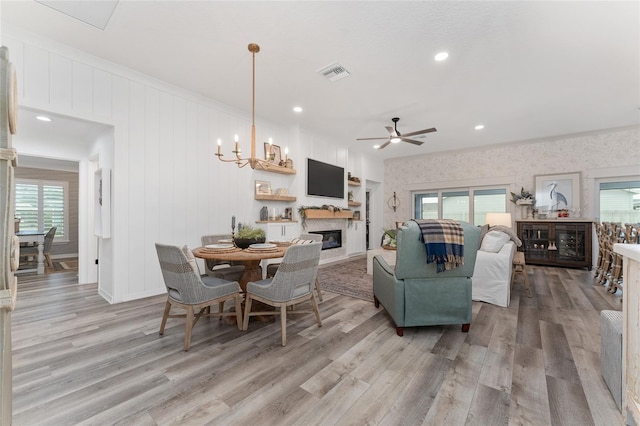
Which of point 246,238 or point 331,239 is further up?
point 246,238

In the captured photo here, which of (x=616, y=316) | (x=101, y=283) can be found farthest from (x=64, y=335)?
(x=616, y=316)

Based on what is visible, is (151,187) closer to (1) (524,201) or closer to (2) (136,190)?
(2) (136,190)

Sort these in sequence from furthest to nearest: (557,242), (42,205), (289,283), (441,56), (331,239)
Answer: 1. (42,205)
2. (331,239)
3. (557,242)
4. (441,56)
5. (289,283)

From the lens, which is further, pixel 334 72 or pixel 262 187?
pixel 262 187

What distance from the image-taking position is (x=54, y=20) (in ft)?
8.05

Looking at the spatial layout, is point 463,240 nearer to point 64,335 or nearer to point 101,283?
point 64,335

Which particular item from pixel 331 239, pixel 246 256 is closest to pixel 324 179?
pixel 331 239

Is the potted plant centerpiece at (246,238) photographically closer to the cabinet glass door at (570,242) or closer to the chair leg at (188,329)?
the chair leg at (188,329)

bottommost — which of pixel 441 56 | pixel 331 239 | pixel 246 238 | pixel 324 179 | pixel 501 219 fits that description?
pixel 331 239

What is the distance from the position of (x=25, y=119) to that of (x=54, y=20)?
170 cm

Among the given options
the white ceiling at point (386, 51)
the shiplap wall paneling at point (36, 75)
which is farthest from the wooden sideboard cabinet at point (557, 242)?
the shiplap wall paneling at point (36, 75)

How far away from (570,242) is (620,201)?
4.18ft

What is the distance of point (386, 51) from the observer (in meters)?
2.85

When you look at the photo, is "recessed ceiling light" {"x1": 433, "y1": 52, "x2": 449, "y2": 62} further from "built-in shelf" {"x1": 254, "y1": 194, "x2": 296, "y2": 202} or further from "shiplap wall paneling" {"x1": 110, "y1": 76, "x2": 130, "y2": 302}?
"shiplap wall paneling" {"x1": 110, "y1": 76, "x2": 130, "y2": 302}
